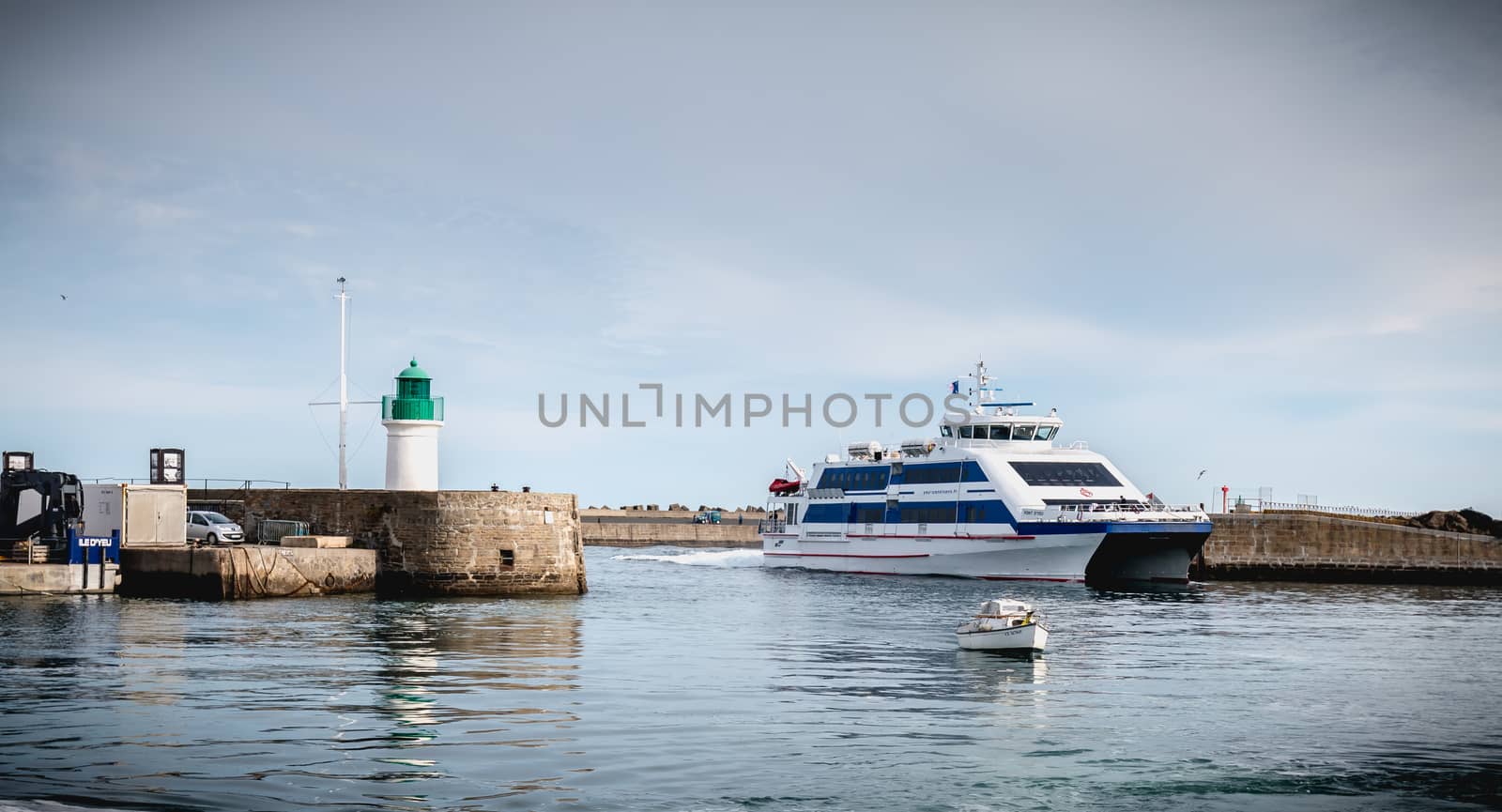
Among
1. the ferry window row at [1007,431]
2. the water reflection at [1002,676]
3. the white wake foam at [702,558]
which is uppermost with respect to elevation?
the ferry window row at [1007,431]

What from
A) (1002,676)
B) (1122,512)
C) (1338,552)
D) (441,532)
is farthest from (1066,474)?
(1002,676)

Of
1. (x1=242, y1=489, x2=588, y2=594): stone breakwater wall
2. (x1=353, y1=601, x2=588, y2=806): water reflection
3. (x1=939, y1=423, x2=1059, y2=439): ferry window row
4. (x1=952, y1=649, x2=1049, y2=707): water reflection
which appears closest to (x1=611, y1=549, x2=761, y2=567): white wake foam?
(x1=939, y1=423, x2=1059, y2=439): ferry window row

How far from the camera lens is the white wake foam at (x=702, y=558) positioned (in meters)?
64.6

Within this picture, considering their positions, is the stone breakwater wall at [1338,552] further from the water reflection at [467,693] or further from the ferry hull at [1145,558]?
the water reflection at [467,693]

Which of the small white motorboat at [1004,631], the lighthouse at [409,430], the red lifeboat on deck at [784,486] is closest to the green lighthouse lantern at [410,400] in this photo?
the lighthouse at [409,430]

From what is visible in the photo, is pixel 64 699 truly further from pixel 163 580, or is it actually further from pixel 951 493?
pixel 951 493

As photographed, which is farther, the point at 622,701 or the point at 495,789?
the point at 622,701

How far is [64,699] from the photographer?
15945 millimetres

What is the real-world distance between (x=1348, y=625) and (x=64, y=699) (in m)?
26.0

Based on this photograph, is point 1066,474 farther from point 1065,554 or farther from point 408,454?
point 408,454

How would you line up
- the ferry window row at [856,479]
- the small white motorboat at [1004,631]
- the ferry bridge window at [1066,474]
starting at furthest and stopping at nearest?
the ferry window row at [856,479] < the ferry bridge window at [1066,474] < the small white motorboat at [1004,631]

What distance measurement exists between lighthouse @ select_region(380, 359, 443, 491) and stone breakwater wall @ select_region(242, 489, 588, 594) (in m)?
1.44

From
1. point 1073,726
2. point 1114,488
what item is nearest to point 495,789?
point 1073,726

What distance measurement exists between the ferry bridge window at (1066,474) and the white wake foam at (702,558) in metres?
20.0
